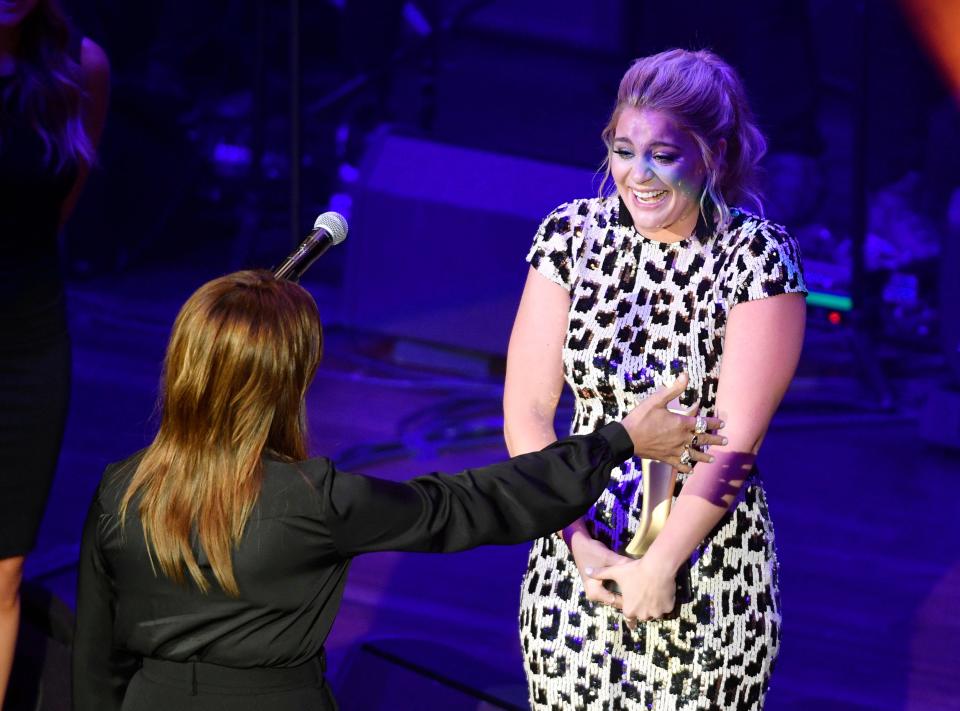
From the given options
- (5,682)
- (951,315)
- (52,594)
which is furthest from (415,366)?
(5,682)

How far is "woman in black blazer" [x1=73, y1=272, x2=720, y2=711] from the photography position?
154cm

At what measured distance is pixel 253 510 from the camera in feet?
5.12

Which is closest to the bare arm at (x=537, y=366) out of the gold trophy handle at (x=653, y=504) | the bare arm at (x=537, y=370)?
the bare arm at (x=537, y=370)

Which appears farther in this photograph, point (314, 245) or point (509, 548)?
point (509, 548)

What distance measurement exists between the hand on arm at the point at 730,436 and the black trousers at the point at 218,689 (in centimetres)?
44

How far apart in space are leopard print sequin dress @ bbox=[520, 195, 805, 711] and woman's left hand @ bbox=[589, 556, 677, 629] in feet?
0.24

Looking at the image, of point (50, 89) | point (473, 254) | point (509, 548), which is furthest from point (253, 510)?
point (473, 254)

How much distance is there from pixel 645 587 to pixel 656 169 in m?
0.57

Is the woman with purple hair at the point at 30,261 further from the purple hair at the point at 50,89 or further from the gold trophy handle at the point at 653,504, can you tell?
the gold trophy handle at the point at 653,504

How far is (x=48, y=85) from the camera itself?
2.31 metres

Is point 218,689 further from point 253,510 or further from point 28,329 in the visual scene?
point 28,329

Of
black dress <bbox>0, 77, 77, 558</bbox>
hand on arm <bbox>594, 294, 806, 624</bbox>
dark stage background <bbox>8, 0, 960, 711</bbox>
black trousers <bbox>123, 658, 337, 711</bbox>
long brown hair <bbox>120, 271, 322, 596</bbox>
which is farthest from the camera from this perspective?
dark stage background <bbox>8, 0, 960, 711</bbox>

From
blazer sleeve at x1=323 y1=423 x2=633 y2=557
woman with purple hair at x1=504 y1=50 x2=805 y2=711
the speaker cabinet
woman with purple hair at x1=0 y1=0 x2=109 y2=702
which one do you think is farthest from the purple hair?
the speaker cabinet

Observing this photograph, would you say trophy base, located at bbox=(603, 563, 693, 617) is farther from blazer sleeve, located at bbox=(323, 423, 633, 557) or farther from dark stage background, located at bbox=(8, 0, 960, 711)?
dark stage background, located at bbox=(8, 0, 960, 711)
